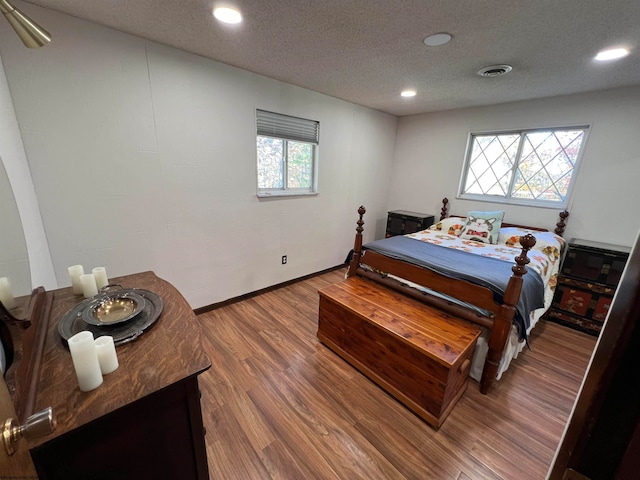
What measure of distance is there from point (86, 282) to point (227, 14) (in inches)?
65.4

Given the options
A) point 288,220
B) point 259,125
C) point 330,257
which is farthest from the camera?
point 330,257

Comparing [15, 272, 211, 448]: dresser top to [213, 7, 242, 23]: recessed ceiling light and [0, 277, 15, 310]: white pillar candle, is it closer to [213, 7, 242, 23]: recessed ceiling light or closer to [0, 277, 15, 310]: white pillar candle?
[0, 277, 15, 310]: white pillar candle

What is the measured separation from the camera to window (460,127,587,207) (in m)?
2.84

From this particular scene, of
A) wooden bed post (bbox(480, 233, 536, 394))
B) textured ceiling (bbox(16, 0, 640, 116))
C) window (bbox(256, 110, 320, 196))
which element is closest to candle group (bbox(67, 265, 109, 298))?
textured ceiling (bbox(16, 0, 640, 116))

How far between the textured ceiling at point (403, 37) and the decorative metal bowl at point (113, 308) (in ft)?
5.29

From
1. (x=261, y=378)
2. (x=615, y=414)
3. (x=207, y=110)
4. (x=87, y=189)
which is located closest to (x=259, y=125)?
(x=207, y=110)

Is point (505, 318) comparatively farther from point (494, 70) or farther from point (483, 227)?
point (494, 70)

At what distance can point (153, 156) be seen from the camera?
2.06 meters

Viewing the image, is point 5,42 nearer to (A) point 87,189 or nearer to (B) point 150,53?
(B) point 150,53

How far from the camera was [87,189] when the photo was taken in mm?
1837

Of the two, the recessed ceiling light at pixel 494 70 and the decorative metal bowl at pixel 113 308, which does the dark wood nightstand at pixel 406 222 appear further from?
the decorative metal bowl at pixel 113 308

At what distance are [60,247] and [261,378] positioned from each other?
5.54 ft

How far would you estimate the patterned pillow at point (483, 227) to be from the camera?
292 cm

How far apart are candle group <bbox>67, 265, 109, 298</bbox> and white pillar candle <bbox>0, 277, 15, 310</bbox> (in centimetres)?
38
